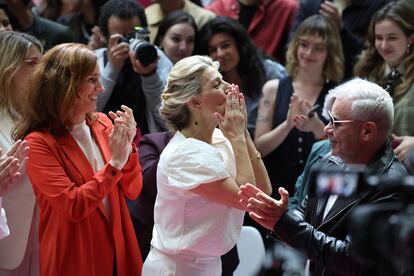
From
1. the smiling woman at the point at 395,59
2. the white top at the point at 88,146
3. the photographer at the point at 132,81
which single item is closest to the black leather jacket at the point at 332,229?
the white top at the point at 88,146

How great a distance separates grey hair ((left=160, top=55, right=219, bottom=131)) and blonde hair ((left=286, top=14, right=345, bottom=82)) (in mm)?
1801

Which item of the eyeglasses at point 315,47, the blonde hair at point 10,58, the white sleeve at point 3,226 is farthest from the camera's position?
the eyeglasses at point 315,47

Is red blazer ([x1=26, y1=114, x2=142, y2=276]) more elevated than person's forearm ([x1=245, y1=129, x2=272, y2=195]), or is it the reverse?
person's forearm ([x1=245, y1=129, x2=272, y2=195])

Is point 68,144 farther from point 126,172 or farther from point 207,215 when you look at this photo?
point 207,215

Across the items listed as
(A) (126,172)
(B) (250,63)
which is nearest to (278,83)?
(B) (250,63)

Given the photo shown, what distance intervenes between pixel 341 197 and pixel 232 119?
571mm

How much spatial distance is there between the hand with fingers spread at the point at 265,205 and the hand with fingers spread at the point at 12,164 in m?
0.88

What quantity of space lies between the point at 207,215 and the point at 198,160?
8.8 inches

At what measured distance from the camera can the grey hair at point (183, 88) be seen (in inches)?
140

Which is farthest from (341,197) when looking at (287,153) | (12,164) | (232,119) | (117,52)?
(117,52)

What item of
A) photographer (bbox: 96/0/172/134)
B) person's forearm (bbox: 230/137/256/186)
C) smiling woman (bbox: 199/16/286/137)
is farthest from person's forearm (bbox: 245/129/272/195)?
smiling woman (bbox: 199/16/286/137)

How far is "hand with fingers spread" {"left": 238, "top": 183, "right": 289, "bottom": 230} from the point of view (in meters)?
3.12

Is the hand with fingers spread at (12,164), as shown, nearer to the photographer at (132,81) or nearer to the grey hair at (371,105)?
the grey hair at (371,105)

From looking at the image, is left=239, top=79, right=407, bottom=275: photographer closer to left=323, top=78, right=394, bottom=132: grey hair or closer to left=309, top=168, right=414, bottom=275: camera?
left=323, top=78, right=394, bottom=132: grey hair
